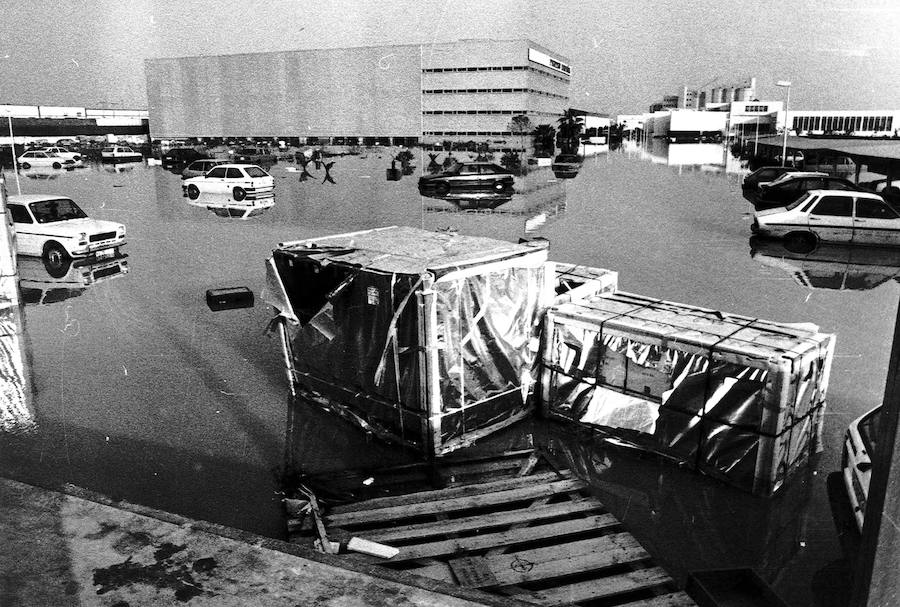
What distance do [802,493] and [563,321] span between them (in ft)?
7.03

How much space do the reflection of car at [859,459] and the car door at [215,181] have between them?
2069cm

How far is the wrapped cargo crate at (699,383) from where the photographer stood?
14.2 ft

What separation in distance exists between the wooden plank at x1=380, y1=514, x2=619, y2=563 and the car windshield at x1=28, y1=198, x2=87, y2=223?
12.0m

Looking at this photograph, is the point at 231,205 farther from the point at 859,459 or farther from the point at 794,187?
the point at 859,459

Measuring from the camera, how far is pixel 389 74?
153ft

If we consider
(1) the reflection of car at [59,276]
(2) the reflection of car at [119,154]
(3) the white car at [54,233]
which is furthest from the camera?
(2) the reflection of car at [119,154]

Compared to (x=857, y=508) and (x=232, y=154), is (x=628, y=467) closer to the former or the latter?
(x=857, y=508)

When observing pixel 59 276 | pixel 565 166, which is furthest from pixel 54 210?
pixel 565 166

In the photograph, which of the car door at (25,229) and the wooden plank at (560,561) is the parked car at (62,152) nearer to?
the car door at (25,229)

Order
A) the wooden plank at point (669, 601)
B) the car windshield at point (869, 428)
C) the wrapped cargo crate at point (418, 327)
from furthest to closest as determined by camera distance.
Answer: the wrapped cargo crate at point (418, 327) → the car windshield at point (869, 428) → the wooden plank at point (669, 601)

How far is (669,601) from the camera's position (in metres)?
3.21

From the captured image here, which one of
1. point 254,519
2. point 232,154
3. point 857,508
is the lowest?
point 254,519

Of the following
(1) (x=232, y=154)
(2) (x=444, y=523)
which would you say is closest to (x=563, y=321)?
(2) (x=444, y=523)

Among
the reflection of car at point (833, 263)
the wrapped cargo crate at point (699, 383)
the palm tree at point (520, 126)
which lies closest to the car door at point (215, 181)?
the reflection of car at point (833, 263)
